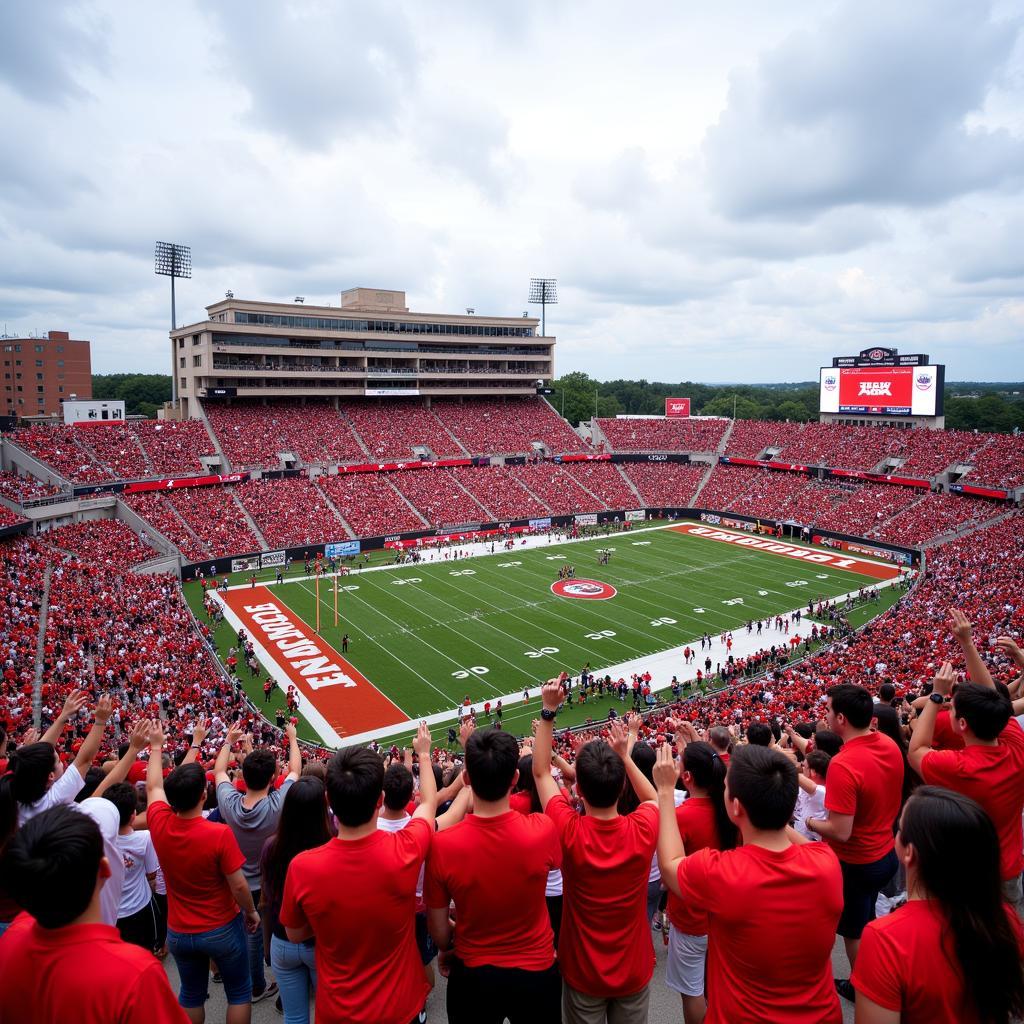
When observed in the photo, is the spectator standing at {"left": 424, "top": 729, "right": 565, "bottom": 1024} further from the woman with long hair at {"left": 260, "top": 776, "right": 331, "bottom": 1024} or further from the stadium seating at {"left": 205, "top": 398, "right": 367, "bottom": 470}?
the stadium seating at {"left": 205, "top": 398, "right": 367, "bottom": 470}

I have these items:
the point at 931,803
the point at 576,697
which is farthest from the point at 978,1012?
the point at 576,697

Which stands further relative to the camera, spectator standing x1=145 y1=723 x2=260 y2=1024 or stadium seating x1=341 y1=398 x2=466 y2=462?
stadium seating x1=341 y1=398 x2=466 y2=462

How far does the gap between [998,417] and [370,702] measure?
366 ft

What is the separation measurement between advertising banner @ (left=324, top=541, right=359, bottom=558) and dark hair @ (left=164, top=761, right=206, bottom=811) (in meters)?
41.4

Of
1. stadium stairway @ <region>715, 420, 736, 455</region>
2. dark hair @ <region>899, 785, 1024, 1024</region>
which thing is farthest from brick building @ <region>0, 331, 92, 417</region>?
dark hair @ <region>899, 785, 1024, 1024</region>

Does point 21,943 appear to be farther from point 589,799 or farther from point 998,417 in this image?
point 998,417

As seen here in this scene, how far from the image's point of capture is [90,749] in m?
4.91

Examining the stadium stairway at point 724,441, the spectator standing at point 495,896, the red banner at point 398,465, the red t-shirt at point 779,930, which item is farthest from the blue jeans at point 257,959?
the stadium stairway at point 724,441

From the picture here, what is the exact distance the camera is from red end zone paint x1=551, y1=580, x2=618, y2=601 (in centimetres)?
3864

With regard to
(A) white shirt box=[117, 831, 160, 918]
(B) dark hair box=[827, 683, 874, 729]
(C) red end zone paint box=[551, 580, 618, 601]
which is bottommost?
(C) red end zone paint box=[551, 580, 618, 601]

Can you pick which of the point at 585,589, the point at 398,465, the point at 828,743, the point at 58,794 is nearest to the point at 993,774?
the point at 828,743

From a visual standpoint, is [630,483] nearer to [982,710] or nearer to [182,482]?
[182,482]

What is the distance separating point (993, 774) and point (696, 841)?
72.9 inches

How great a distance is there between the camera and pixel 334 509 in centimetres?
4994
